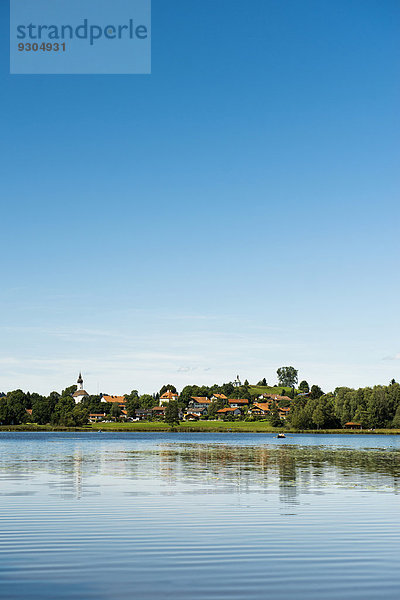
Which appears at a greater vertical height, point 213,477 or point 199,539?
point 199,539

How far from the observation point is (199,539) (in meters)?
23.0

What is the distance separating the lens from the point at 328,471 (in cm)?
5441

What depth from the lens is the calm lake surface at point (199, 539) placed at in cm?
1627

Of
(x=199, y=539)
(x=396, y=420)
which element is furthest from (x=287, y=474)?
(x=396, y=420)

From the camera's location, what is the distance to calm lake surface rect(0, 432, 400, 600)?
16266 mm

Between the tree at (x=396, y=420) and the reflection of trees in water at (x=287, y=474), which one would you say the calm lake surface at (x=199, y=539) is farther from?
Result: the tree at (x=396, y=420)

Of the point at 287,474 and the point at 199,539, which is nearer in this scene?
the point at 199,539

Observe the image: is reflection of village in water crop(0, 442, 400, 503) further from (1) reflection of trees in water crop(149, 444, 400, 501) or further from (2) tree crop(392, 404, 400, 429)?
(2) tree crop(392, 404, 400, 429)

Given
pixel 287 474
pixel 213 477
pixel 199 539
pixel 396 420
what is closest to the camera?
pixel 199 539

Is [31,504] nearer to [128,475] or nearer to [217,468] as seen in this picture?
[128,475]

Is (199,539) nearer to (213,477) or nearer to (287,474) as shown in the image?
(213,477)

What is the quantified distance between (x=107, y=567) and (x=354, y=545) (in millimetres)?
9150

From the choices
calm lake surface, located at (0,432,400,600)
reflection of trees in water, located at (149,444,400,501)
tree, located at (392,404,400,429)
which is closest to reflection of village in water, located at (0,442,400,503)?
reflection of trees in water, located at (149,444,400,501)

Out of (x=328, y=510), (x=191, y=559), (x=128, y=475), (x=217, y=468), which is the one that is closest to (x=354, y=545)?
(x=191, y=559)
